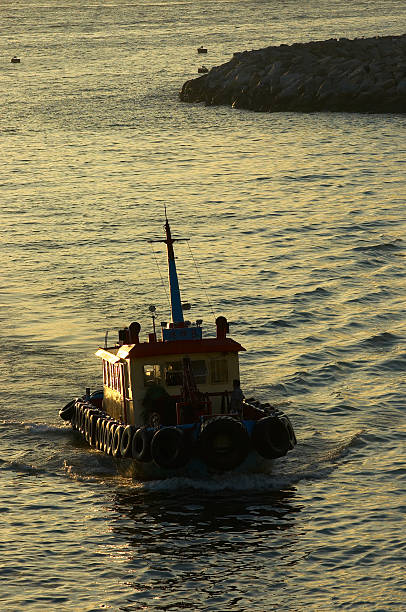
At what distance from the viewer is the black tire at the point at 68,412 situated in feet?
110

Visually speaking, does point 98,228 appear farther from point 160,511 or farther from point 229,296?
Result: point 160,511

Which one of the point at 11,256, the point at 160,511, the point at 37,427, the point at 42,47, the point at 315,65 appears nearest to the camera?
the point at 160,511

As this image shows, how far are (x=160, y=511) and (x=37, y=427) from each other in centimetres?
779

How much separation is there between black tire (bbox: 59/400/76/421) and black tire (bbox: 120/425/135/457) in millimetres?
5047

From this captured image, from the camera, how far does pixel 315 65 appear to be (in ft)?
313

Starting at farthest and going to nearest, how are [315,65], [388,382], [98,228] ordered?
[315,65]
[98,228]
[388,382]

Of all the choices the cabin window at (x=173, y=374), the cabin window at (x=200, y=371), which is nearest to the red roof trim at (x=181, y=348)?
the cabin window at (x=200, y=371)

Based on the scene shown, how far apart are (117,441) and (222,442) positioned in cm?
318

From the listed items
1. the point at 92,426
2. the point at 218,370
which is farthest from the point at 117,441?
the point at 218,370

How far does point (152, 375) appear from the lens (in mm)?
29500

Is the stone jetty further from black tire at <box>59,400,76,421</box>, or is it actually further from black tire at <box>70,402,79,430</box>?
black tire at <box>70,402,79,430</box>

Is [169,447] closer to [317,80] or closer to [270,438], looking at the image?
[270,438]

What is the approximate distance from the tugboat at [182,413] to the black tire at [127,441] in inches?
0.9

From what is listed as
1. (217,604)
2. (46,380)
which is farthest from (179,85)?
(217,604)
